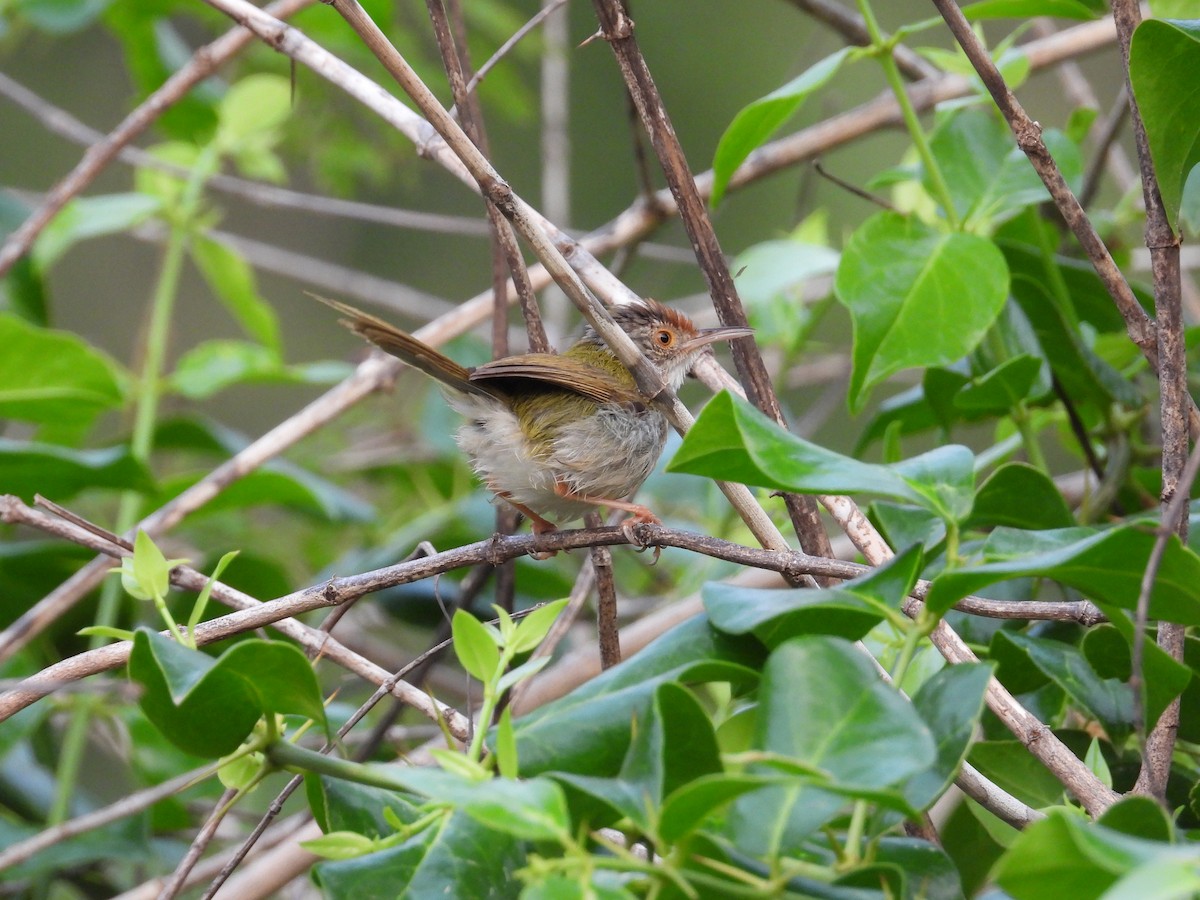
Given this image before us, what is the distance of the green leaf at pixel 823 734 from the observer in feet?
3.35

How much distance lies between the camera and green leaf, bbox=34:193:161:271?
3.49 meters

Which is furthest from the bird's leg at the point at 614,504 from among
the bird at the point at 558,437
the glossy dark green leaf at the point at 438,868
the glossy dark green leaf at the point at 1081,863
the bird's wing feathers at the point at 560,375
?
the glossy dark green leaf at the point at 1081,863

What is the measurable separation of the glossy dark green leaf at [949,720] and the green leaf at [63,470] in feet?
7.61

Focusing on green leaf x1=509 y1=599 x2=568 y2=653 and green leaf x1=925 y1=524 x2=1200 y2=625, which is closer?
green leaf x1=925 y1=524 x2=1200 y2=625

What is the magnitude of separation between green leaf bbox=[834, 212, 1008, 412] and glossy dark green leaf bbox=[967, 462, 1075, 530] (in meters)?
0.26

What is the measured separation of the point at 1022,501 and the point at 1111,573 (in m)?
0.76

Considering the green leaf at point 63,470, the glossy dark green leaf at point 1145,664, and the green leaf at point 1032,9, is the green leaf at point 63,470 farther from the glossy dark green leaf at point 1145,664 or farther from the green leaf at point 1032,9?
the glossy dark green leaf at point 1145,664

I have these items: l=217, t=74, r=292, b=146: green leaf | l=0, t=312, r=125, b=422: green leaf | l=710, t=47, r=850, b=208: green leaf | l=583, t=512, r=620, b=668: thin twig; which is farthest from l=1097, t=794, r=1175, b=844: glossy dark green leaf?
l=217, t=74, r=292, b=146: green leaf

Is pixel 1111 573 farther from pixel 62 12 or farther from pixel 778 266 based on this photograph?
pixel 62 12

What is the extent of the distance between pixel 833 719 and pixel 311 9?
3323mm

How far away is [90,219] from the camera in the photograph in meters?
3.55

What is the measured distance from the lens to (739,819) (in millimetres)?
1050

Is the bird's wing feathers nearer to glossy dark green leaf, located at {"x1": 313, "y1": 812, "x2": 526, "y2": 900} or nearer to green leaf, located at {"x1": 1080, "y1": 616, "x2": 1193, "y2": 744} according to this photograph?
green leaf, located at {"x1": 1080, "y1": 616, "x2": 1193, "y2": 744}

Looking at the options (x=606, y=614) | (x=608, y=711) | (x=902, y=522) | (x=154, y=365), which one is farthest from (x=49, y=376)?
(x=608, y=711)
